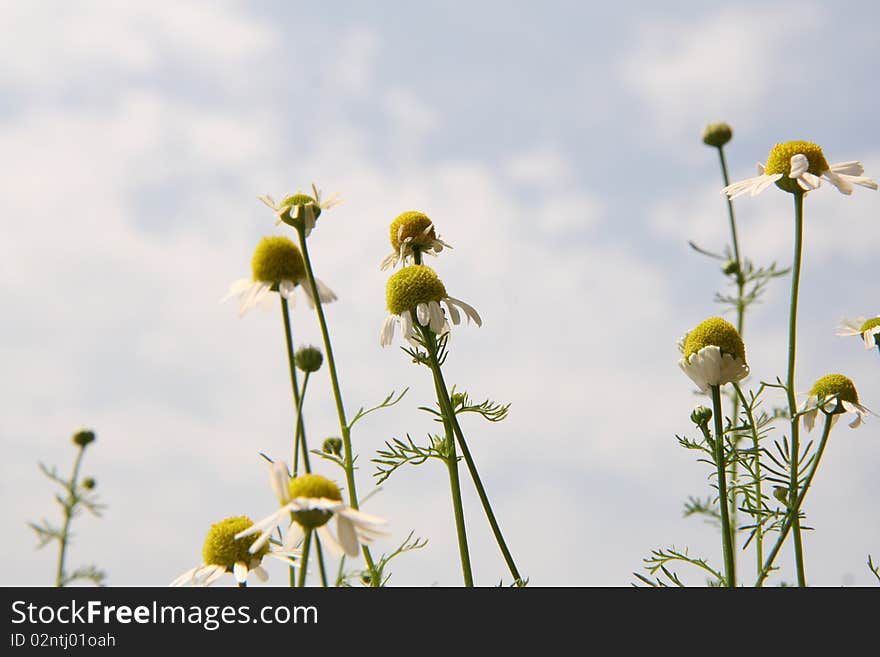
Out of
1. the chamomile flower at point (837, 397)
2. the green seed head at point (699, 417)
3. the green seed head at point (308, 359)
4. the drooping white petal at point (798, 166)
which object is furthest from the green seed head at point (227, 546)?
the drooping white petal at point (798, 166)

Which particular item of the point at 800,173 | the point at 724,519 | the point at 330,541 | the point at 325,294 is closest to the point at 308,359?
the point at 325,294

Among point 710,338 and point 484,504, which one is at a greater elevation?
point 710,338

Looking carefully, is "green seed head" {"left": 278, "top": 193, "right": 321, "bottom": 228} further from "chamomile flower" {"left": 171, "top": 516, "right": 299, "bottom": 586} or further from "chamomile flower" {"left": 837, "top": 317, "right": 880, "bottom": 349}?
"chamomile flower" {"left": 837, "top": 317, "right": 880, "bottom": 349}

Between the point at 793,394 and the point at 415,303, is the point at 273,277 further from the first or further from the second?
the point at 793,394

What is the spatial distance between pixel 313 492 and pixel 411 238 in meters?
0.98

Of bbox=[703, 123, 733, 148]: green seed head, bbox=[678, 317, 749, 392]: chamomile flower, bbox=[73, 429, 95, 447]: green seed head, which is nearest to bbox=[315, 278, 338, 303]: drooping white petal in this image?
bbox=[678, 317, 749, 392]: chamomile flower

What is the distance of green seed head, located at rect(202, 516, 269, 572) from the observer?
148cm

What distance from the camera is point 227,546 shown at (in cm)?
148

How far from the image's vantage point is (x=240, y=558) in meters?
1.48

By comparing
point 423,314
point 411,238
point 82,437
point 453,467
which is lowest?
point 453,467
